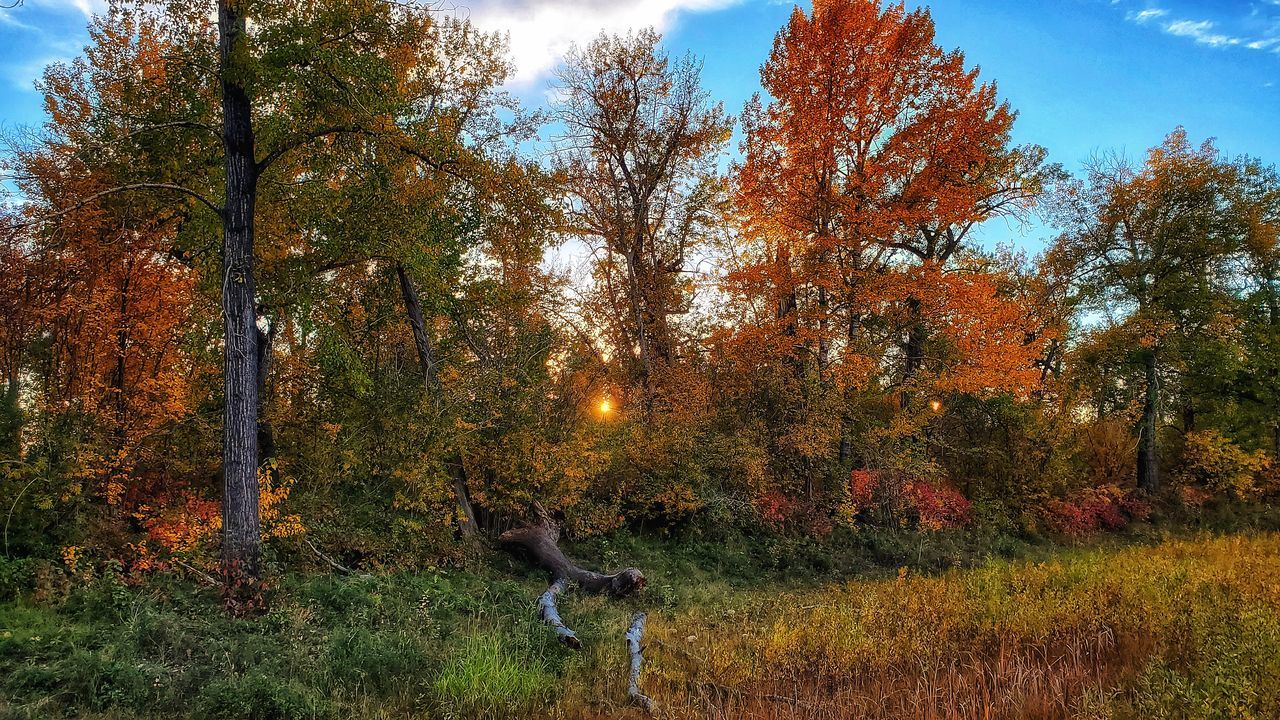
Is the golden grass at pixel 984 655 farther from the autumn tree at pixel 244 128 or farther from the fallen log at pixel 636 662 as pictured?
the autumn tree at pixel 244 128

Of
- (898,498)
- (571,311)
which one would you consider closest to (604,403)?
(571,311)

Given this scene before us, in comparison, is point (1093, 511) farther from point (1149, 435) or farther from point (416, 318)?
point (416, 318)

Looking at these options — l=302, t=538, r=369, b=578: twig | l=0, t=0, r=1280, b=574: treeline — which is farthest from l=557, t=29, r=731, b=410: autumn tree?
l=302, t=538, r=369, b=578: twig

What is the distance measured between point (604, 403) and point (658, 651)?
34.8 feet

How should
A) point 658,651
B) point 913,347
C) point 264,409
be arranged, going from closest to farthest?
point 658,651, point 264,409, point 913,347

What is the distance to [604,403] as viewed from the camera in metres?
17.3

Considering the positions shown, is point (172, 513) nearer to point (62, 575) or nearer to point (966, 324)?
point (62, 575)

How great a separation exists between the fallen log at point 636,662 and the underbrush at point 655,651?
14 centimetres

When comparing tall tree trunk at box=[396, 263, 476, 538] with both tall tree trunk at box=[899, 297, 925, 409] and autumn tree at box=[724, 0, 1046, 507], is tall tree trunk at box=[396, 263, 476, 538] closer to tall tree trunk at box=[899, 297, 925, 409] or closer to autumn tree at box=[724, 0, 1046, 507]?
autumn tree at box=[724, 0, 1046, 507]

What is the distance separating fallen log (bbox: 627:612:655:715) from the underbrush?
5.5 inches

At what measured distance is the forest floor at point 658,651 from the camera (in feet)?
16.1

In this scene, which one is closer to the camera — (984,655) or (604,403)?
(984,655)

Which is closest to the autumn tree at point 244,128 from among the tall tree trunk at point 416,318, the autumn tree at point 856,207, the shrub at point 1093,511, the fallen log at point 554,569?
the tall tree trunk at point 416,318

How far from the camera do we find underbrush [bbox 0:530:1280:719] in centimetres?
491
